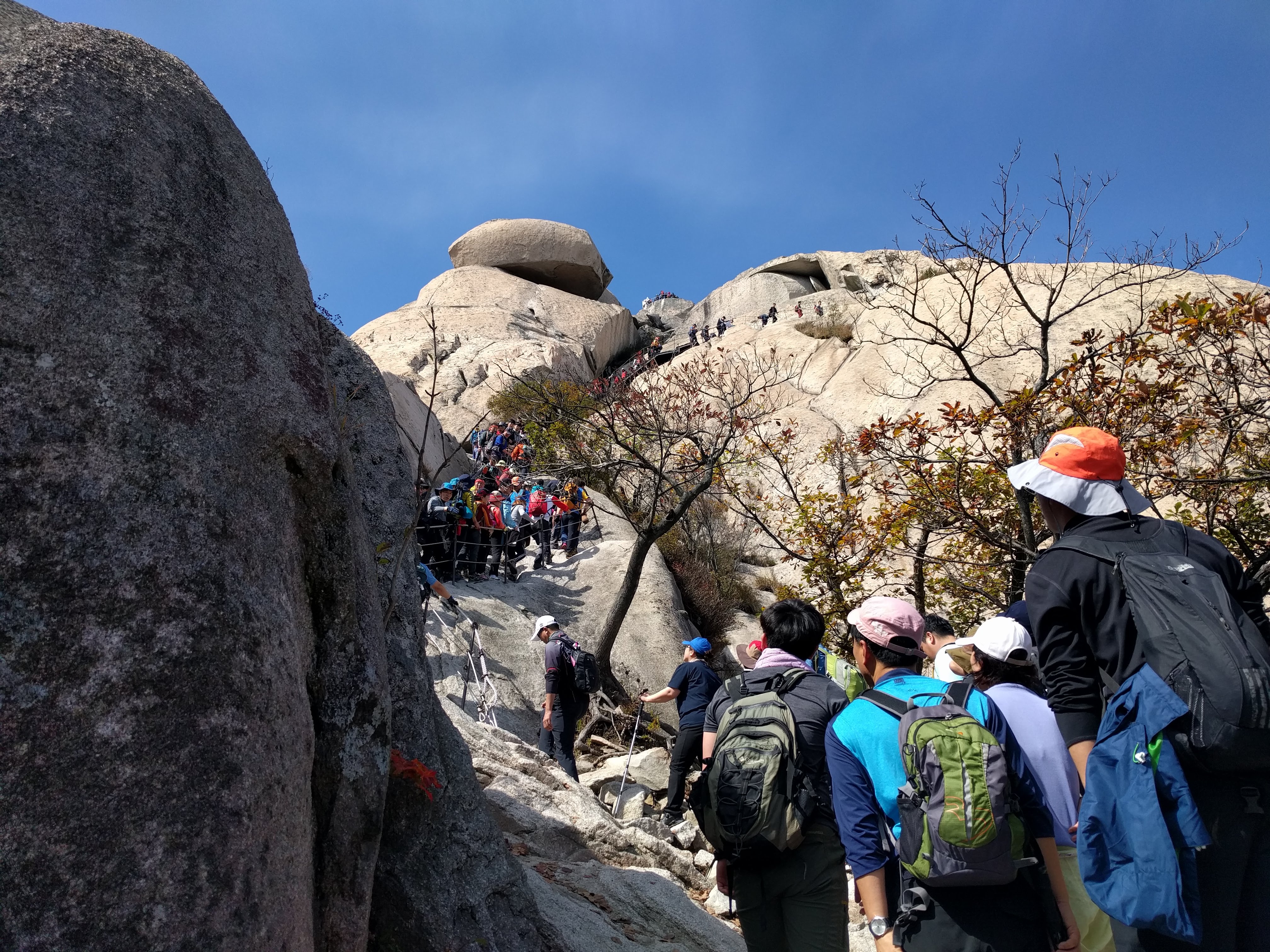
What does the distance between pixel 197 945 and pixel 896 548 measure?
9.09 metres

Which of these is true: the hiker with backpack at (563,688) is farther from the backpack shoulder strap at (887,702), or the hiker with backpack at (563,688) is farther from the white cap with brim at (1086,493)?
the white cap with brim at (1086,493)

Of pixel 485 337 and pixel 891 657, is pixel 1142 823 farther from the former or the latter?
pixel 485 337

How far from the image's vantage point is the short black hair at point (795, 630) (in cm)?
355

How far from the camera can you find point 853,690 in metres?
3.93

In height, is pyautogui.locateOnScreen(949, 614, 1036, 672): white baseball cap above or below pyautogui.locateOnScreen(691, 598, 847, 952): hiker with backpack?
above

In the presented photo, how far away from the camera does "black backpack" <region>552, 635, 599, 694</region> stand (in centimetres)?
798

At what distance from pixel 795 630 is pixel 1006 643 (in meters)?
0.79

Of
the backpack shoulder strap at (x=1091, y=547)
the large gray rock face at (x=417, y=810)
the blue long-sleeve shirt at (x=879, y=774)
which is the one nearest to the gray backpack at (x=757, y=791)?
the blue long-sleeve shirt at (x=879, y=774)

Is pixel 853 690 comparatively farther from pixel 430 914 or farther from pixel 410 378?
pixel 410 378

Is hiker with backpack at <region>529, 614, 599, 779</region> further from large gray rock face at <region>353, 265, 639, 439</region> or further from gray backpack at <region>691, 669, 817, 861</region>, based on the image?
large gray rock face at <region>353, 265, 639, 439</region>

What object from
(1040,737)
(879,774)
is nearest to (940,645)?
(1040,737)

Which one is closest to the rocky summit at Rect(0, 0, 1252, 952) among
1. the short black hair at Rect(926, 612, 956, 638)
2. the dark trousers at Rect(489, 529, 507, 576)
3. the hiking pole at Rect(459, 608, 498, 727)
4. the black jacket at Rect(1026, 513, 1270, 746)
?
the black jacket at Rect(1026, 513, 1270, 746)

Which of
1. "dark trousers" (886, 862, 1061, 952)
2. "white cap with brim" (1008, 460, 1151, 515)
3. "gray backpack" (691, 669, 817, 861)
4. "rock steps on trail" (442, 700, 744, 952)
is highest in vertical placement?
"white cap with brim" (1008, 460, 1151, 515)

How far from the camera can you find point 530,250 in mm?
34469
